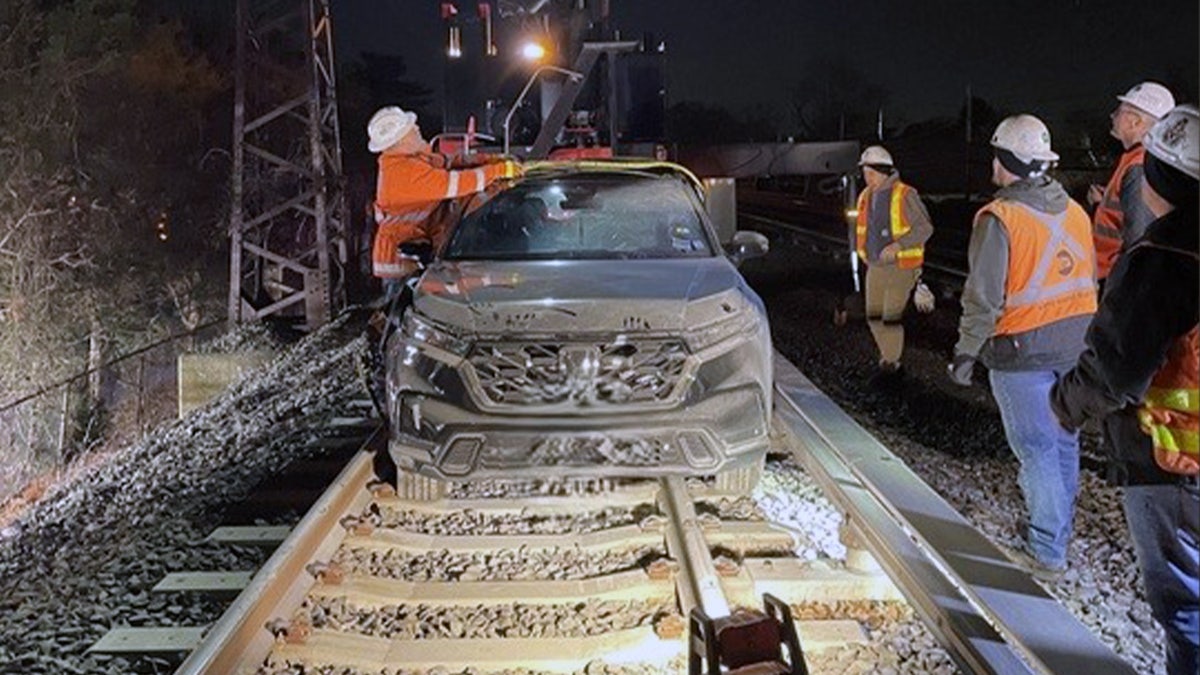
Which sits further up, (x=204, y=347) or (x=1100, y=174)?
(x=1100, y=174)

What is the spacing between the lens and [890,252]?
346 inches

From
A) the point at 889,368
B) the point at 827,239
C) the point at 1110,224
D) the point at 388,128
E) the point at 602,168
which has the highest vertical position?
the point at 388,128

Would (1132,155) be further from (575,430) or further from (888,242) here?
(888,242)

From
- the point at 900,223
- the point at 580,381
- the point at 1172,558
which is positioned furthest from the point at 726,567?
the point at 900,223

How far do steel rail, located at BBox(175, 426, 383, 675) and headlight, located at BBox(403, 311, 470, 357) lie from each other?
0.90 metres

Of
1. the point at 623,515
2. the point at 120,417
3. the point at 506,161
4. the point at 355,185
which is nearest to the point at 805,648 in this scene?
the point at 623,515

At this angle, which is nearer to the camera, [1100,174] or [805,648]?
[805,648]

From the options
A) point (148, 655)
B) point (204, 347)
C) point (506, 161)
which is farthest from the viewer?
point (204, 347)

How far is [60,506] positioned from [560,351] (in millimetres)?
5791

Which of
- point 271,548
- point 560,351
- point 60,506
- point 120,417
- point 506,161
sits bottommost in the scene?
point 120,417

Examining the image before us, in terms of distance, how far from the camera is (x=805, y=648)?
4133 millimetres

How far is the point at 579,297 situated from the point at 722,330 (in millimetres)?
743

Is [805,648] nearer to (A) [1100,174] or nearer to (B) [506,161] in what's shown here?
(B) [506,161]

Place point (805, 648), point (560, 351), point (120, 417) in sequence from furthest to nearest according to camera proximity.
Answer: point (120, 417), point (560, 351), point (805, 648)
